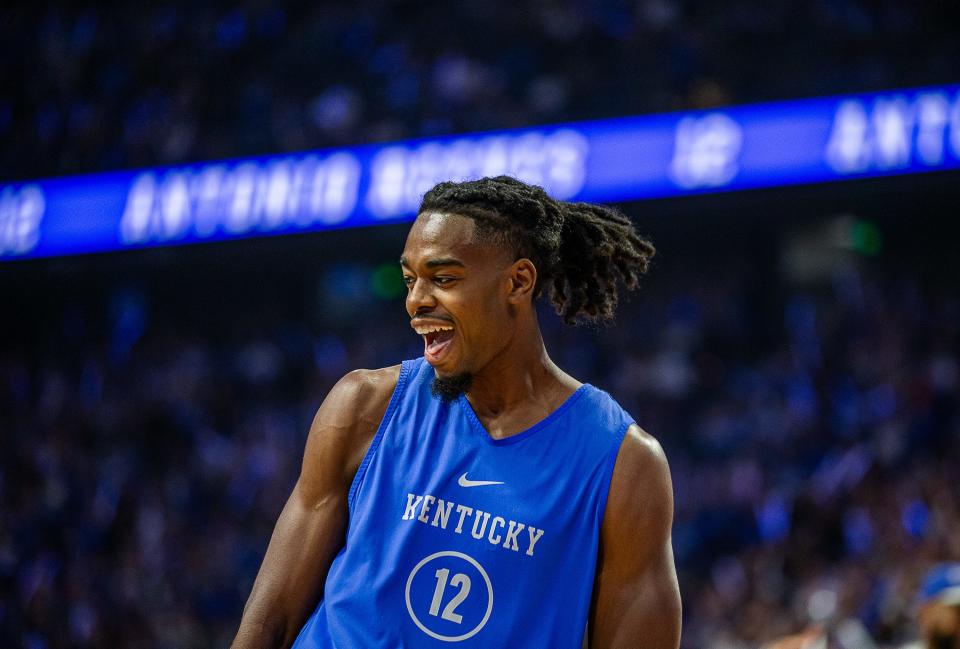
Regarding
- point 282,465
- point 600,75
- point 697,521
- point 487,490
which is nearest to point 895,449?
point 697,521

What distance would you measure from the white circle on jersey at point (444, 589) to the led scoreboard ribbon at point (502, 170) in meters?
4.35

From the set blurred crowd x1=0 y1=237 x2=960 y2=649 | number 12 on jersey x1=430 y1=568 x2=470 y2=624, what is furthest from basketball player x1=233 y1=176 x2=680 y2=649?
blurred crowd x1=0 y1=237 x2=960 y2=649

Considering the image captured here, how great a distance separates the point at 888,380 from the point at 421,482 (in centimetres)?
520

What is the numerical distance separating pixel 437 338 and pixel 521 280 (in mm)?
207

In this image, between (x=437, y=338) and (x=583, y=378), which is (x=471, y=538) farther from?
(x=583, y=378)

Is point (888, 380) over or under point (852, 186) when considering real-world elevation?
under

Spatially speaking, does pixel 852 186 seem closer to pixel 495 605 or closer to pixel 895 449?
pixel 895 449

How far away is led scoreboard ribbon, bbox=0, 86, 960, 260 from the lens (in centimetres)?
688

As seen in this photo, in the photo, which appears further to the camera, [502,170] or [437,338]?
[502,170]

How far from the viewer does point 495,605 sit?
207 centimetres

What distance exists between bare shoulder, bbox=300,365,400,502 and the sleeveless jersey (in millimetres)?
25

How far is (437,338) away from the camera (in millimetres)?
2191

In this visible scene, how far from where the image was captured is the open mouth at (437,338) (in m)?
2.17

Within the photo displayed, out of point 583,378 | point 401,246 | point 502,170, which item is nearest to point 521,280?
point 502,170
